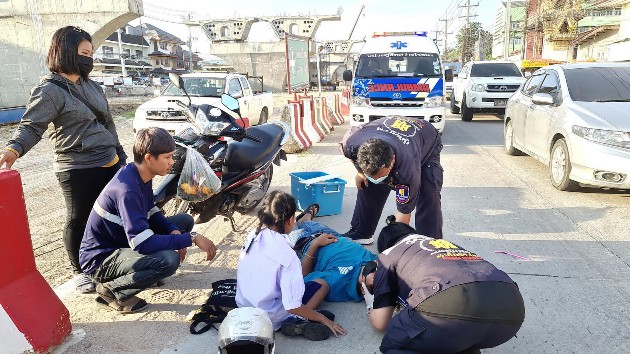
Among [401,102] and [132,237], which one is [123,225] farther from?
[401,102]

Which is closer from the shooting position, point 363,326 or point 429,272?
point 429,272

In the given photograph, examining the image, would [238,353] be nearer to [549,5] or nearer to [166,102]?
[166,102]

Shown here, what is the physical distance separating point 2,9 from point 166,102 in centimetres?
1150

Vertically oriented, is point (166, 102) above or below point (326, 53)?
below

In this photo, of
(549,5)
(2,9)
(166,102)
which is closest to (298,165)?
(166,102)

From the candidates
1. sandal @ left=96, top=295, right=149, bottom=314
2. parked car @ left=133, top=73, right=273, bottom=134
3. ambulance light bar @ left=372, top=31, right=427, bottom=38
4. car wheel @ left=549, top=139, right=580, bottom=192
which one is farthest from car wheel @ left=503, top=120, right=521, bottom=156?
sandal @ left=96, top=295, right=149, bottom=314

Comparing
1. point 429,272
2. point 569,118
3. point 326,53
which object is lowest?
point 429,272

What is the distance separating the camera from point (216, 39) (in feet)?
145

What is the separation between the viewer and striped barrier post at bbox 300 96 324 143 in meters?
10.6

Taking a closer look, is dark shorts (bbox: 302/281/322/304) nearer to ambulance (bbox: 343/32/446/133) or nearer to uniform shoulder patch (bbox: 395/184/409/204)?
uniform shoulder patch (bbox: 395/184/409/204)

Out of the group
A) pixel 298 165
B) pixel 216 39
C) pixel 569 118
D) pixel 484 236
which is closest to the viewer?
pixel 484 236

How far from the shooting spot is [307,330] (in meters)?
2.98

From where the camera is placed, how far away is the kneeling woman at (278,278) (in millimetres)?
2855

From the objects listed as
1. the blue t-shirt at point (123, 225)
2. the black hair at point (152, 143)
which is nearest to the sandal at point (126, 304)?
the blue t-shirt at point (123, 225)
